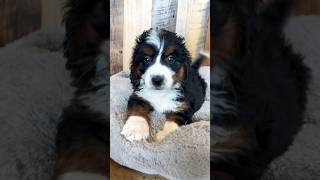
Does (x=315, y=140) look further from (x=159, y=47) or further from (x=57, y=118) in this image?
(x=57, y=118)

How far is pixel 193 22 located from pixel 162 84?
12 centimetres

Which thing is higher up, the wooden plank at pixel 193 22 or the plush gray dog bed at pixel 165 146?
the wooden plank at pixel 193 22

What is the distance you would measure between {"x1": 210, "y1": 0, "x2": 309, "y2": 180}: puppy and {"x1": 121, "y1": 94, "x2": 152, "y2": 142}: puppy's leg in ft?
0.38

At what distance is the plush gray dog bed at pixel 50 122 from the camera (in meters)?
0.82

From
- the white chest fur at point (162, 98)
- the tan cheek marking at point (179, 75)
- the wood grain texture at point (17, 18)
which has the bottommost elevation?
the white chest fur at point (162, 98)

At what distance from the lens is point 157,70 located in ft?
2.61

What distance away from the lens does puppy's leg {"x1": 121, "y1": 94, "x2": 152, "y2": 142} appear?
2.66 ft

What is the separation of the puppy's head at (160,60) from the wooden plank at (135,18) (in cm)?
1

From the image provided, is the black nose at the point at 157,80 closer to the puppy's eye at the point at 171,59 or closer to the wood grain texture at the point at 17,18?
the puppy's eye at the point at 171,59

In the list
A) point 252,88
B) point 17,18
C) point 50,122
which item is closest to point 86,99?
Answer: point 50,122

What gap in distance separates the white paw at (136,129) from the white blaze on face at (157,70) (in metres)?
0.07

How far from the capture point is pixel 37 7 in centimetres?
85

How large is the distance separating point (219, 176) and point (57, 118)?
1.02 feet

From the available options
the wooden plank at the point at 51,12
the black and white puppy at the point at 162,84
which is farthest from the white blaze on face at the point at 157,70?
the wooden plank at the point at 51,12
